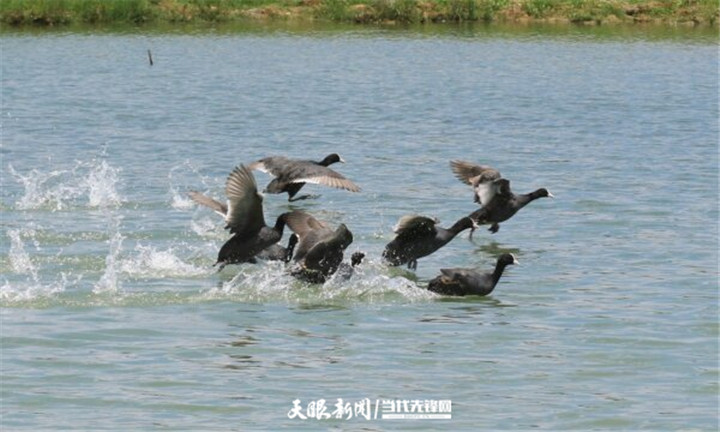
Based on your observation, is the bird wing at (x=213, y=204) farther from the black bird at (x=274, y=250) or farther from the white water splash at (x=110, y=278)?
the white water splash at (x=110, y=278)

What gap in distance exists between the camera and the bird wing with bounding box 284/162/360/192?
50.0 feet

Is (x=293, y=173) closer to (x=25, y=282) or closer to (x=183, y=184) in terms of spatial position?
(x=183, y=184)

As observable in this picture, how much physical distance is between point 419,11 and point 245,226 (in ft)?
115

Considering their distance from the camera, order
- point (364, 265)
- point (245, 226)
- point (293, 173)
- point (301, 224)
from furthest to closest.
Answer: point (293, 173) → point (364, 265) → point (301, 224) → point (245, 226)

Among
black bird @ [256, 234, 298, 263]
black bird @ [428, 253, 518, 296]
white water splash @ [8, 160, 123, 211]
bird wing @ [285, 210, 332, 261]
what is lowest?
white water splash @ [8, 160, 123, 211]

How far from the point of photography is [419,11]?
47594mm

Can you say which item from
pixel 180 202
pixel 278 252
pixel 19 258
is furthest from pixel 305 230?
pixel 180 202

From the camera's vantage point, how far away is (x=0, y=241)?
584 inches

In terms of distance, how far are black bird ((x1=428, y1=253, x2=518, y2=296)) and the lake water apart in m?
0.10

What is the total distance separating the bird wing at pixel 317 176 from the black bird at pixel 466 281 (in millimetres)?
2530

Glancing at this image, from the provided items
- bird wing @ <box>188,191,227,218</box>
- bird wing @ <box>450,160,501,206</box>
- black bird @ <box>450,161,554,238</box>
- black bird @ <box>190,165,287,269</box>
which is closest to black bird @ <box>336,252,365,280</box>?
black bird @ <box>190,165,287,269</box>

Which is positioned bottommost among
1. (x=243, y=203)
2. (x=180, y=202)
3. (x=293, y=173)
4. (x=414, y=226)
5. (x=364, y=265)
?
(x=180, y=202)

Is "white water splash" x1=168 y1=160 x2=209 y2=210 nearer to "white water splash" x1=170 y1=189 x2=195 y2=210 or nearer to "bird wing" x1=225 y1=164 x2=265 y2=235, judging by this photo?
"white water splash" x1=170 y1=189 x2=195 y2=210

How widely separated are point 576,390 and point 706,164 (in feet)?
37.2
